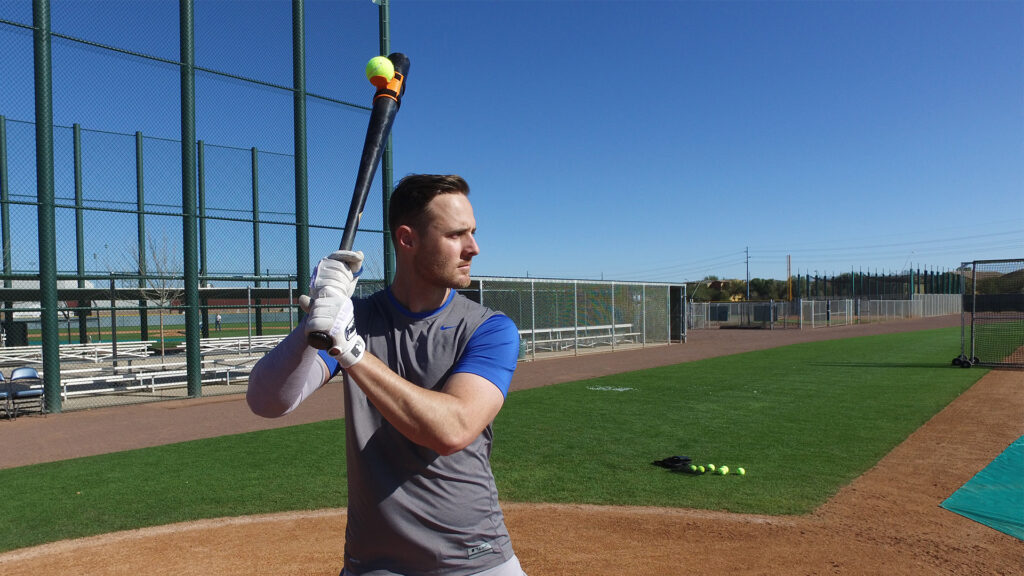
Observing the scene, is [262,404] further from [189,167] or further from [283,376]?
[189,167]

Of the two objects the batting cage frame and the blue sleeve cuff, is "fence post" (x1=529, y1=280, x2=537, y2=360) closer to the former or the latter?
the batting cage frame

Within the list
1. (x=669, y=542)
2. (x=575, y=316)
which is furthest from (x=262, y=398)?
(x=575, y=316)

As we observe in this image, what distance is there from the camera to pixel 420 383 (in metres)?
1.88

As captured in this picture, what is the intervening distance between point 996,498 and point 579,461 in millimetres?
3858

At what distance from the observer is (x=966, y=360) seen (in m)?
16.3

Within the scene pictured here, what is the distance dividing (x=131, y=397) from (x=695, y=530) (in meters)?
11.3

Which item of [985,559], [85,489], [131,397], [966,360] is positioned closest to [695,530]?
[985,559]

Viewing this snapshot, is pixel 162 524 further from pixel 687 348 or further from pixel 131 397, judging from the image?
pixel 687 348

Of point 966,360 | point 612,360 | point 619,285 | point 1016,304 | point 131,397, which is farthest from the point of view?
point 619,285

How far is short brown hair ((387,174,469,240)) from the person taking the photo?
72.7 inches

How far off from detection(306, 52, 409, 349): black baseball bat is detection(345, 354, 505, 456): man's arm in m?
0.63

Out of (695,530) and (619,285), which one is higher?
(619,285)

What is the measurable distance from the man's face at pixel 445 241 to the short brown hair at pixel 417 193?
21 millimetres

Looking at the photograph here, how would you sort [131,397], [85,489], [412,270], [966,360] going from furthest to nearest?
1. [966,360]
2. [131,397]
3. [85,489]
4. [412,270]
